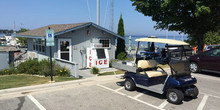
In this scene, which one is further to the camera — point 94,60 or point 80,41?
point 80,41

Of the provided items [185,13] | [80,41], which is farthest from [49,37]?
[185,13]

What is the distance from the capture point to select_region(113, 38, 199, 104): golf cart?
5.33 metres

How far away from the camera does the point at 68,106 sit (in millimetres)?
4973

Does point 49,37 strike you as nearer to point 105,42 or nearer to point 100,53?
point 100,53

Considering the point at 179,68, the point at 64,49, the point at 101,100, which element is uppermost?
the point at 64,49

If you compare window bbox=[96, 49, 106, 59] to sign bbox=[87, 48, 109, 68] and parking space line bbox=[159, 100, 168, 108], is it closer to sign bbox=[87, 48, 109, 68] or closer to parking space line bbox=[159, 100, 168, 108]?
sign bbox=[87, 48, 109, 68]

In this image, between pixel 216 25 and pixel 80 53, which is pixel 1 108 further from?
pixel 216 25

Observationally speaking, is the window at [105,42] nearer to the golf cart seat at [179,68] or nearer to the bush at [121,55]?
the bush at [121,55]

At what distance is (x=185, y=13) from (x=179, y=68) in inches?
364

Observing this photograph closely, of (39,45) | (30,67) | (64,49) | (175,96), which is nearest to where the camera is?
(175,96)

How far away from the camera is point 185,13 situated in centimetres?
1315

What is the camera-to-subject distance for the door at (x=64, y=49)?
11578mm

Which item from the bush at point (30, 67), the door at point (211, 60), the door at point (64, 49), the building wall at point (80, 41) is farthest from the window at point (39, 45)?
the door at point (211, 60)

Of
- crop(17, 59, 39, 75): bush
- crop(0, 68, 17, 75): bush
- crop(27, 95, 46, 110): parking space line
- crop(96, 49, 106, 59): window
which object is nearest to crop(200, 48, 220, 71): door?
crop(96, 49, 106, 59): window
